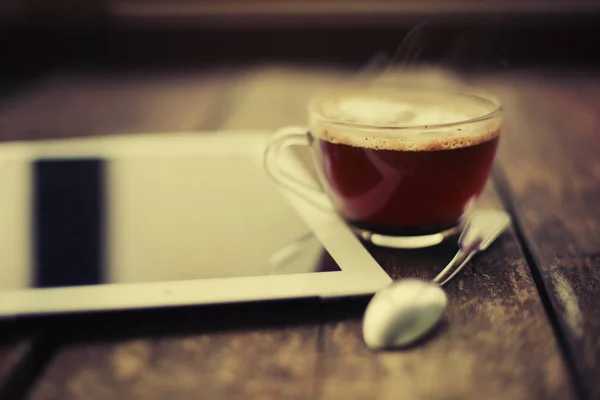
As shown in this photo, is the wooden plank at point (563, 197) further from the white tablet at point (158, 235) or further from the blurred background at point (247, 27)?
the blurred background at point (247, 27)

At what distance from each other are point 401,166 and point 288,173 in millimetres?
126

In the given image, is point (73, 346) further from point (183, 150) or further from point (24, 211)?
point (183, 150)

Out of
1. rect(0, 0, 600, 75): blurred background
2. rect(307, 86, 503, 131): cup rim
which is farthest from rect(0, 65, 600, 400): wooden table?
rect(0, 0, 600, 75): blurred background

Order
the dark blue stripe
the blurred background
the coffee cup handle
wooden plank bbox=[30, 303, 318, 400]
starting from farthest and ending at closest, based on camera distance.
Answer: the blurred background, the coffee cup handle, the dark blue stripe, wooden plank bbox=[30, 303, 318, 400]

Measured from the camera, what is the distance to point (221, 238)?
524 mm

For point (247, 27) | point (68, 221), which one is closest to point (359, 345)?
point (68, 221)

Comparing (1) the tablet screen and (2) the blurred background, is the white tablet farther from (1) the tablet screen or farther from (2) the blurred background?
(2) the blurred background

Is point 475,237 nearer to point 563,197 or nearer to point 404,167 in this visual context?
point 404,167

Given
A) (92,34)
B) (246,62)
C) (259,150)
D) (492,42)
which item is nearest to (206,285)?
(259,150)

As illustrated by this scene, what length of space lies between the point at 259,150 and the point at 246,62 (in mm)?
1241

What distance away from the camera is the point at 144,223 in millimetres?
556

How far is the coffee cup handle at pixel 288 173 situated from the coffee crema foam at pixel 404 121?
2 centimetres

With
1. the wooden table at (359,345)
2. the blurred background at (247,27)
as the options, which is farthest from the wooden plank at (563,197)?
the blurred background at (247,27)

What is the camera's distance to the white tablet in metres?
0.42
